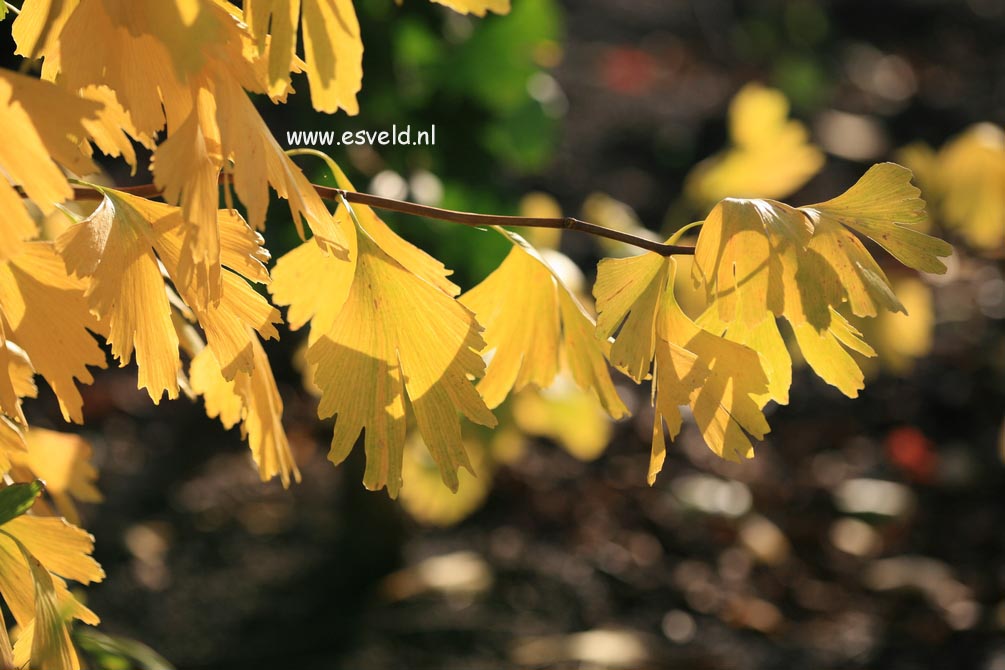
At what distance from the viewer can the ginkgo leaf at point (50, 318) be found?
45 centimetres

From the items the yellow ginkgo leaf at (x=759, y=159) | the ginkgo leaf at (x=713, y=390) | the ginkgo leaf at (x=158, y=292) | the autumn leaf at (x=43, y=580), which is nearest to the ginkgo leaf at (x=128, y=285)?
the ginkgo leaf at (x=158, y=292)

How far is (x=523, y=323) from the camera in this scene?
527 millimetres

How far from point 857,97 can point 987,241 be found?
2.37m

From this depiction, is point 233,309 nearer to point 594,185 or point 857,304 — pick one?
point 857,304

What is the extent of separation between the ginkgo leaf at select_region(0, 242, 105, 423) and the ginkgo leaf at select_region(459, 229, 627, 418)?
193 mm

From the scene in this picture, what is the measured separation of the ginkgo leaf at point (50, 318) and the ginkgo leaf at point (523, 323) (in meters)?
0.19

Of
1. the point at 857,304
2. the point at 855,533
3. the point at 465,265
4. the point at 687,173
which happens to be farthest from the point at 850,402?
the point at 857,304

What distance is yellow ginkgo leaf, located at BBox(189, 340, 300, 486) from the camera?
507 mm

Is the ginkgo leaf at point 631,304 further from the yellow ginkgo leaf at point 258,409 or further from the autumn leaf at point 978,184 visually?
the autumn leaf at point 978,184

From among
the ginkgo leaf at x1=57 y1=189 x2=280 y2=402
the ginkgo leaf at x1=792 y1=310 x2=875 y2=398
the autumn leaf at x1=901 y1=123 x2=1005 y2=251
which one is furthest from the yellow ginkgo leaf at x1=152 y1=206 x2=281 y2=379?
the autumn leaf at x1=901 y1=123 x2=1005 y2=251

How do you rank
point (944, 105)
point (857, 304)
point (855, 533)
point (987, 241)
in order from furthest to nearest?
point (944, 105)
point (855, 533)
point (987, 241)
point (857, 304)

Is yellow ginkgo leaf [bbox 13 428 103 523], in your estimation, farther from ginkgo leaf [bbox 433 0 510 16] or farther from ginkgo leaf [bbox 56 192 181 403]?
ginkgo leaf [bbox 433 0 510 16]

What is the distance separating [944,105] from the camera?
335 centimetres

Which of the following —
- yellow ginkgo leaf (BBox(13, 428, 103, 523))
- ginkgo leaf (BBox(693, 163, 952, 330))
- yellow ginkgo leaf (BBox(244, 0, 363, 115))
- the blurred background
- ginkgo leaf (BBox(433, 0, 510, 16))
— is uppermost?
ginkgo leaf (BBox(433, 0, 510, 16))
